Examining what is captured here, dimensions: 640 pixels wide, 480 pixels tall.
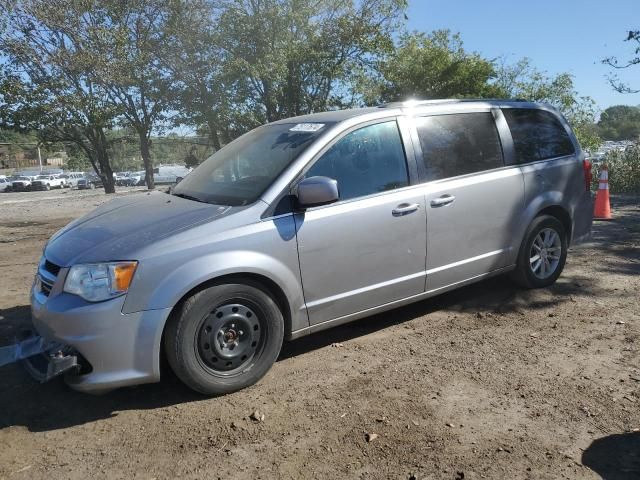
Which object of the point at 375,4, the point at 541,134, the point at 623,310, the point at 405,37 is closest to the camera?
the point at 623,310

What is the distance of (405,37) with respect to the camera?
21219mm

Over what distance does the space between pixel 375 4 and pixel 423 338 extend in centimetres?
1475

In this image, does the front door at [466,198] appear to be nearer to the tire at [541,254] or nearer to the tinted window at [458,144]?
the tinted window at [458,144]

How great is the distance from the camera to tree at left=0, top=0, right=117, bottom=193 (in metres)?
17.3

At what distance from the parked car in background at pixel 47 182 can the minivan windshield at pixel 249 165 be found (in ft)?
188

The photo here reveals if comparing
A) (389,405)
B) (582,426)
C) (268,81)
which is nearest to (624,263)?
(582,426)

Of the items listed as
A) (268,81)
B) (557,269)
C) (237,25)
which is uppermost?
(237,25)

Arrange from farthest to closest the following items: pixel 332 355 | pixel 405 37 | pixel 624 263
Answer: pixel 405 37 → pixel 624 263 → pixel 332 355

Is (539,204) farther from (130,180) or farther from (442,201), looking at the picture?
(130,180)

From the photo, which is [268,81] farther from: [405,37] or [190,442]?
[190,442]

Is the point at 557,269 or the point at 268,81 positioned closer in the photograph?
the point at 557,269

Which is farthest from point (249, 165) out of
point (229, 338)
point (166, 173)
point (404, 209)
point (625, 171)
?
point (166, 173)

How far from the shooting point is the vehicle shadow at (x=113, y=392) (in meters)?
3.27

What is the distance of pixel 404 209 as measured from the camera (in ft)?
13.4
